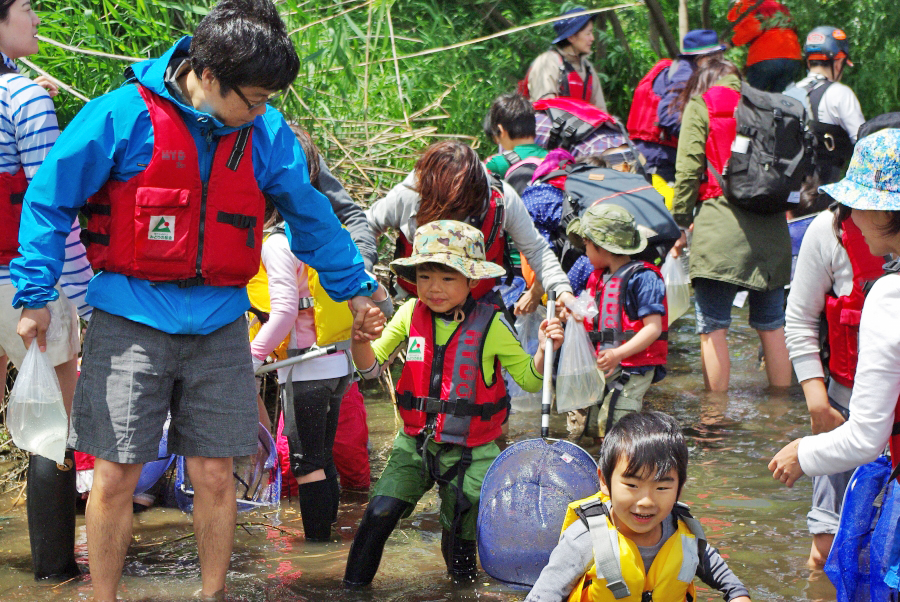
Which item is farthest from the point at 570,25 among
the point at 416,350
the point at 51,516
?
the point at 51,516

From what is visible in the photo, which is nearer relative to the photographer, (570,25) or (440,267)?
(440,267)

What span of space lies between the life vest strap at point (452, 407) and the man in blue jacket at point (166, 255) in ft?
2.31

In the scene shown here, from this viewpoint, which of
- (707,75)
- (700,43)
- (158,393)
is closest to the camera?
(158,393)

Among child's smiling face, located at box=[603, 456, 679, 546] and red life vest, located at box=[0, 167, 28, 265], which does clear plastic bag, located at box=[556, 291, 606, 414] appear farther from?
red life vest, located at box=[0, 167, 28, 265]

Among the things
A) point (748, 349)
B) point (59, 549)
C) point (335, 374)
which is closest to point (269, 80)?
point (335, 374)

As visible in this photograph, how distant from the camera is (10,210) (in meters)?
3.77

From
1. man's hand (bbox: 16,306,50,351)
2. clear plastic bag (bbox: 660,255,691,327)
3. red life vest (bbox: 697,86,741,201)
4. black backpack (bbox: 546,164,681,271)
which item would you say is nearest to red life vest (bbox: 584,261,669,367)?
black backpack (bbox: 546,164,681,271)

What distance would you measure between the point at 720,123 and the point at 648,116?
5.51 feet

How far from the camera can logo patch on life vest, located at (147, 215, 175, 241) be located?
3.22m

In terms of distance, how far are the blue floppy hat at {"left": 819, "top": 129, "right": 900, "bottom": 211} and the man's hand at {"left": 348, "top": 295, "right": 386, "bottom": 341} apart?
5.30 ft

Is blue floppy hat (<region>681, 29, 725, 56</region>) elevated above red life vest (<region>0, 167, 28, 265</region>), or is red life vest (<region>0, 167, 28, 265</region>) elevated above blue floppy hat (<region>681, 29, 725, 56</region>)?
blue floppy hat (<region>681, 29, 725, 56</region>)

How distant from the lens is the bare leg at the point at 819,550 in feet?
12.6

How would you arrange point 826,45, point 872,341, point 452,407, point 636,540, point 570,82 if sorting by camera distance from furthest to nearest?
point 570,82 → point 826,45 → point 452,407 → point 636,540 → point 872,341

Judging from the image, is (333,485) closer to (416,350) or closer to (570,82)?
(416,350)
